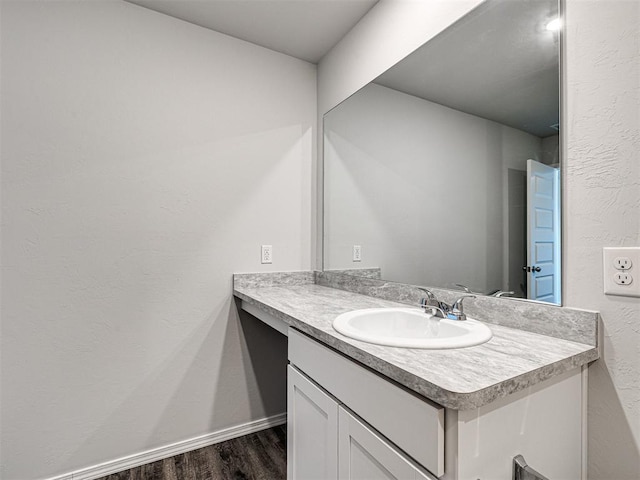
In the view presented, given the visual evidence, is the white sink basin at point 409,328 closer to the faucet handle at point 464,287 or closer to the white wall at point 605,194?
the faucet handle at point 464,287

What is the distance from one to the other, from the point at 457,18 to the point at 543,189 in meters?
0.74

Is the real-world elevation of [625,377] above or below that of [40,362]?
above

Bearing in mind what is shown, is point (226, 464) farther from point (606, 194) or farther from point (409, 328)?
point (606, 194)

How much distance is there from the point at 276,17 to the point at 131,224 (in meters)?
1.29

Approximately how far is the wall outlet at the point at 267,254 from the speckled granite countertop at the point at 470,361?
0.81 m

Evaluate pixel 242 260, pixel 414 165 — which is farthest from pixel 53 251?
pixel 414 165

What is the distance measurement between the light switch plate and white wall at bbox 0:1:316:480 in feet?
5.02

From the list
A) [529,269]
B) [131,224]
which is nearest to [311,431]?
[529,269]

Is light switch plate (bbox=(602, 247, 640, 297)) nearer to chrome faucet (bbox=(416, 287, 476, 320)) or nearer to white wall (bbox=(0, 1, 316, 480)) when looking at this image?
chrome faucet (bbox=(416, 287, 476, 320))

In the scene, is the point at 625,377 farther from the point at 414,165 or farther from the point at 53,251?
the point at 53,251

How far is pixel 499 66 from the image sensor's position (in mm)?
1170

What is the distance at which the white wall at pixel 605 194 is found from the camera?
839 mm

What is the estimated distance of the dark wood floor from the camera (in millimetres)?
1572

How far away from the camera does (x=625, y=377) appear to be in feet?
2.80
